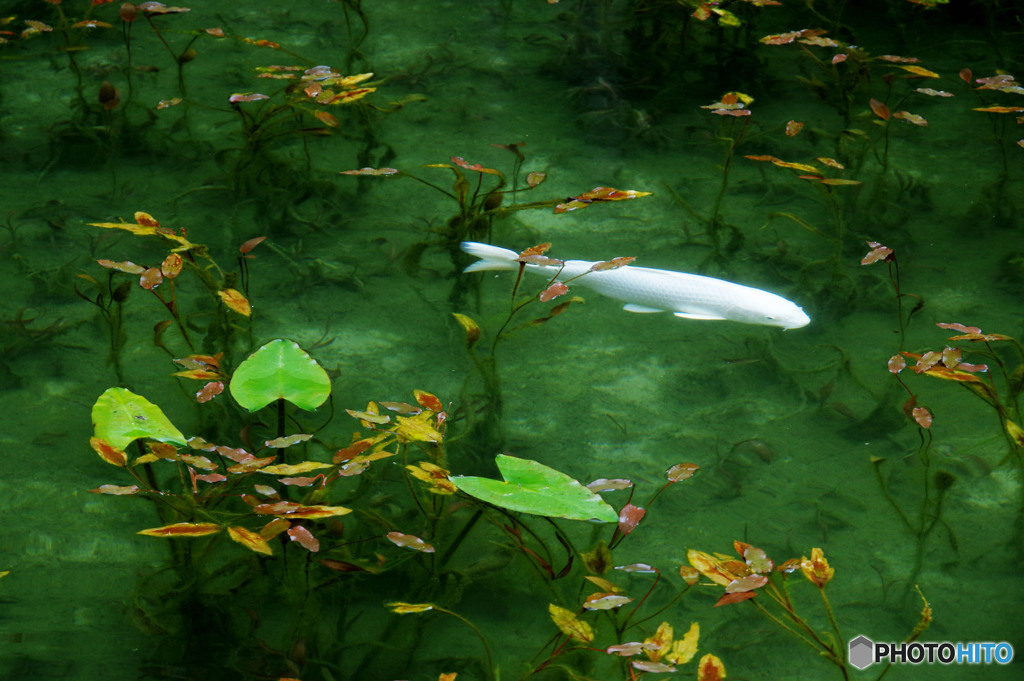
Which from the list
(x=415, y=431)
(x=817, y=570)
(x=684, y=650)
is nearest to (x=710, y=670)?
(x=684, y=650)

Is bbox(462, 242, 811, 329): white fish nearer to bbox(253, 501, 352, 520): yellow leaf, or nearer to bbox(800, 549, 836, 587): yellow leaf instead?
bbox(800, 549, 836, 587): yellow leaf

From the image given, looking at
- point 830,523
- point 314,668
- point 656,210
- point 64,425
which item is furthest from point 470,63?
point 314,668

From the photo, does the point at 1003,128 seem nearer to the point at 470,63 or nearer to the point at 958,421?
the point at 958,421

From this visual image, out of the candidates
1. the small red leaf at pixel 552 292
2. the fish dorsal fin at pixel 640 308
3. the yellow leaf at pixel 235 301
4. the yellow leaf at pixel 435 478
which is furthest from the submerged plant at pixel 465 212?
the yellow leaf at pixel 435 478

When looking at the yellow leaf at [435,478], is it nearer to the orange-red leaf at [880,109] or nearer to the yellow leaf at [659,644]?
the yellow leaf at [659,644]

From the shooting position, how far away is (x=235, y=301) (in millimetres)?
2832

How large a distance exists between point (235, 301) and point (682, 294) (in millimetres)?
1632

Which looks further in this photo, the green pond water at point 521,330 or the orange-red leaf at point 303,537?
the green pond water at point 521,330

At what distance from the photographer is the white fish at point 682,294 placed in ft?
10.6

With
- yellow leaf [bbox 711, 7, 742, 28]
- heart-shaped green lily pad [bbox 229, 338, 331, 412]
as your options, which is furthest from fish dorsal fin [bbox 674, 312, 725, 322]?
yellow leaf [bbox 711, 7, 742, 28]

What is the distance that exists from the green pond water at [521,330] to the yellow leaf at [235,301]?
32 cm

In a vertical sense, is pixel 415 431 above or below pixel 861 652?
above

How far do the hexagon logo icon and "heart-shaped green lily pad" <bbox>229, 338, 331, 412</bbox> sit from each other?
166 cm

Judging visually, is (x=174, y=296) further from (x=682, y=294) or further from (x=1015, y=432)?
(x=1015, y=432)
